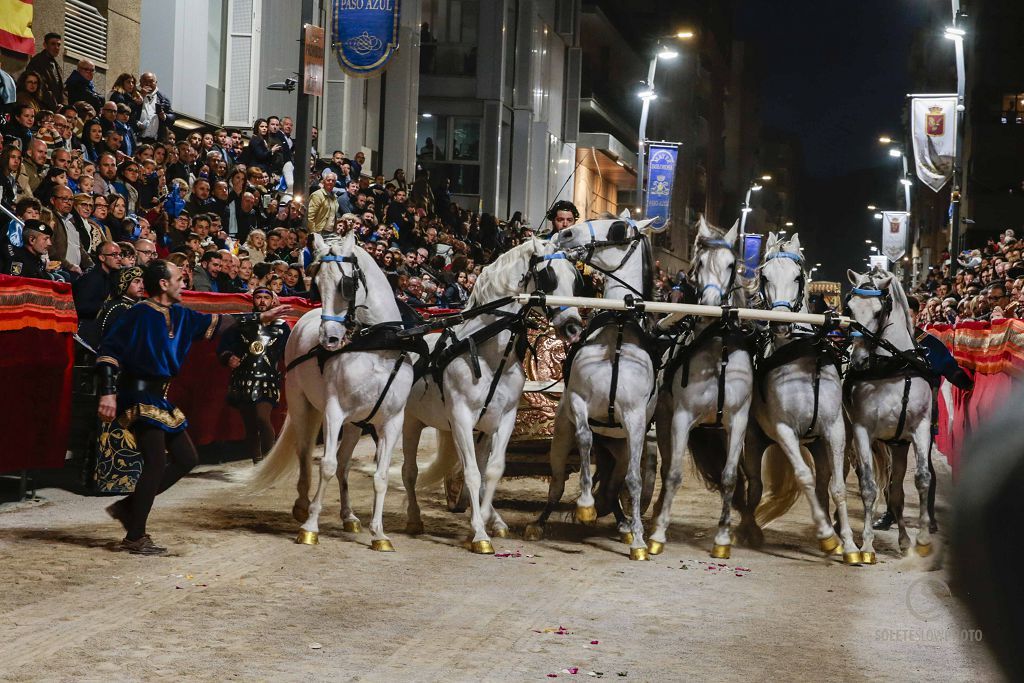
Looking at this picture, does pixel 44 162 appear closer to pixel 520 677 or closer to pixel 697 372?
pixel 697 372

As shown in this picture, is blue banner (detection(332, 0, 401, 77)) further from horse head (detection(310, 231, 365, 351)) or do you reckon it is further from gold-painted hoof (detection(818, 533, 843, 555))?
gold-painted hoof (detection(818, 533, 843, 555))

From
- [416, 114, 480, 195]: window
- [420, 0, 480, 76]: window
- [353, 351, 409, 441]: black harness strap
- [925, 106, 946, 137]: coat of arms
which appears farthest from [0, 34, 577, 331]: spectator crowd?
[420, 0, 480, 76]: window

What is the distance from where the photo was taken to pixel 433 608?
7.07 meters

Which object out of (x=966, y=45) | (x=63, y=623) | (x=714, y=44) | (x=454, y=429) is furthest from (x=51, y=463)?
(x=714, y=44)

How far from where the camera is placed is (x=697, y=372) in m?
9.38

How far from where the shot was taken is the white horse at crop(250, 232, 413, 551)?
352 inches

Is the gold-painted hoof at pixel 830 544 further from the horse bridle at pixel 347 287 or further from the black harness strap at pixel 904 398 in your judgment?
the horse bridle at pixel 347 287

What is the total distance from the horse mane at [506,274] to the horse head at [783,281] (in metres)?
1.84

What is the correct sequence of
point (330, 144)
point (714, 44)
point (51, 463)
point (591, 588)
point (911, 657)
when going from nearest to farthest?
point (911, 657) → point (591, 588) → point (51, 463) → point (330, 144) → point (714, 44)

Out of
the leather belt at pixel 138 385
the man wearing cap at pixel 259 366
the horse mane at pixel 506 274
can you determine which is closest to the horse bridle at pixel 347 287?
the horse mane at pixel 506 274

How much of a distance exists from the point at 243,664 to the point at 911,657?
3.27 metres

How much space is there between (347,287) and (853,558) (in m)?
4.20

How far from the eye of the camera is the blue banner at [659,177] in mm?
35438

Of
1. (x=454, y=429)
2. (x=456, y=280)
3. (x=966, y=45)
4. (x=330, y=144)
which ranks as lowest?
(x=454, y=429)
